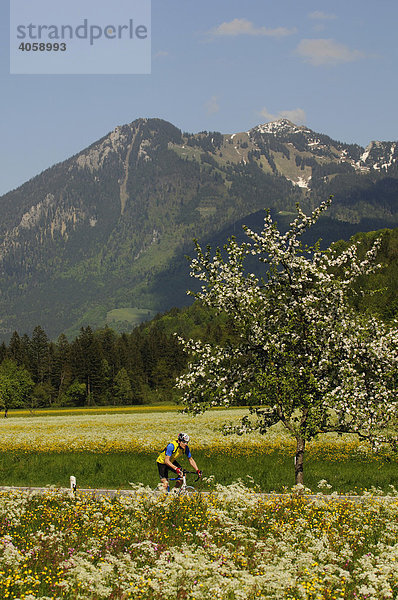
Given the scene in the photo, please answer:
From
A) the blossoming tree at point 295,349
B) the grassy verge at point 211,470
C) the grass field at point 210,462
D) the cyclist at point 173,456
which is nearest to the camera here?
the cyclist at point 173,456

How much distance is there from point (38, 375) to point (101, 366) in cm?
1660

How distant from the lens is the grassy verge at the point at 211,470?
24188 millimetres

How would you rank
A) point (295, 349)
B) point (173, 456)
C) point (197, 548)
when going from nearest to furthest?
point (197, 548)
point (173, 456)
point (295, 349)

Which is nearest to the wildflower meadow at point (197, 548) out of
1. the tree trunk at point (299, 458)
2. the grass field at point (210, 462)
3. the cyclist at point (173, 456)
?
the cyclist at point (173, 456)

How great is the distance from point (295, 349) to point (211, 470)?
→ 930 centimetres

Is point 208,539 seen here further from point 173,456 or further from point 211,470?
point 211,470

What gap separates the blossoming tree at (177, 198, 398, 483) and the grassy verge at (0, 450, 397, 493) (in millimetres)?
3966

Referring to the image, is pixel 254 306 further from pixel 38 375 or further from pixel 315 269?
pixel 38 375

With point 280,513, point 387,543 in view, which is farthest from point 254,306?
point 387,543

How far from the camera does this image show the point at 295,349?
785 inches

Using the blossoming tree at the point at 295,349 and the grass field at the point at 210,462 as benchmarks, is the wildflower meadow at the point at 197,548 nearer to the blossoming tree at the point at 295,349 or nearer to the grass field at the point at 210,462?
the blossoming tree at the point at 295,349

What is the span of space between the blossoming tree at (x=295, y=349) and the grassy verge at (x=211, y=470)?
3.97m

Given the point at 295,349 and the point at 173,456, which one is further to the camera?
the point at 295,349

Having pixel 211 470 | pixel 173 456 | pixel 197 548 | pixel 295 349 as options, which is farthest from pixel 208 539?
pixel 211 470
